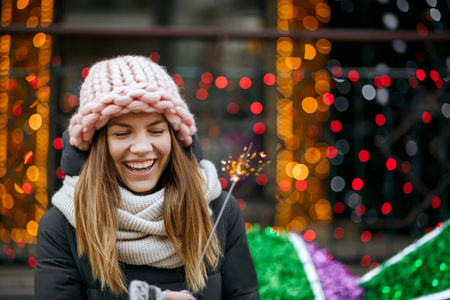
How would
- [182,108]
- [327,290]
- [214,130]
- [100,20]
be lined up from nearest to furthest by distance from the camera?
[182,108], [327,290], [214,130], [100,20]

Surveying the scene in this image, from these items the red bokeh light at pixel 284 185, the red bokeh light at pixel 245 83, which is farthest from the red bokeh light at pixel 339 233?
the red bokeh light at pixel 245 83

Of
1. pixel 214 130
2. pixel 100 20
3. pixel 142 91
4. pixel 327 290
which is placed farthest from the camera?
pixel 100 20

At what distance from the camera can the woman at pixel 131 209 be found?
4.90 feet

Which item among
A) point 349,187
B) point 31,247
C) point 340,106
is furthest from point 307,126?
point 31,247

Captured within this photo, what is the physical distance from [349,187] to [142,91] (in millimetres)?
4180

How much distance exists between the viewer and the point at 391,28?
17.4 feet

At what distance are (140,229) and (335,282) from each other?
98cm

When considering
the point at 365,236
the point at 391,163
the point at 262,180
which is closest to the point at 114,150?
the point at 391,163

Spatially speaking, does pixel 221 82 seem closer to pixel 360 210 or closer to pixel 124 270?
pixel 360 210

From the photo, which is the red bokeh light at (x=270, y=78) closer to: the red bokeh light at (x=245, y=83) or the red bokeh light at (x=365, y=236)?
the red bokeh light at (x=245, y=83)

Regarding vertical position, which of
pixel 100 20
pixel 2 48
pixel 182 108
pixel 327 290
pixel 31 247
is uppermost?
pixel 100 20

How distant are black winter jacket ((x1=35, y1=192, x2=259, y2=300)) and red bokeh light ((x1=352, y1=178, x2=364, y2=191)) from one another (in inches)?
143

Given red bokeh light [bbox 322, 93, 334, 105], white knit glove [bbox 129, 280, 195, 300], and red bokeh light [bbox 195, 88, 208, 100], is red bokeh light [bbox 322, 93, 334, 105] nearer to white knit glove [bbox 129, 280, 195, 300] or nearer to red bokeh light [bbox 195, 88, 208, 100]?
red bokeh light [bbox 195, 88, 208, 100]

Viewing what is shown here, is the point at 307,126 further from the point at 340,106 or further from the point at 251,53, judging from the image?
the point at 251,53
